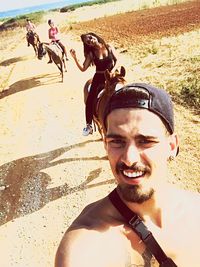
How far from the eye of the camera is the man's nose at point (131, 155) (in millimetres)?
2375

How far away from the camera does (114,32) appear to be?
2772 cm

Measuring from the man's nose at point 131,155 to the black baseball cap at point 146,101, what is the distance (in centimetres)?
28

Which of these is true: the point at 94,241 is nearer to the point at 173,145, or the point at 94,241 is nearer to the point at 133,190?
the point at 133,190

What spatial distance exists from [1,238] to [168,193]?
4276 millimetres

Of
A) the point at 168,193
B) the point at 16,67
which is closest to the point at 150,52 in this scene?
the point at 16,67

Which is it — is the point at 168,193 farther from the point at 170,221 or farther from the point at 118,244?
the point at 118,244

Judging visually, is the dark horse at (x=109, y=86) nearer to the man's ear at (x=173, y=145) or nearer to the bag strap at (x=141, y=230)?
the man's ear at (x=173, y=145)

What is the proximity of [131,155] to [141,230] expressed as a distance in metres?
0.48

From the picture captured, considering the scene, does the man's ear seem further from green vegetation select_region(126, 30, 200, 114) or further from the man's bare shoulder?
green vegetation select_region(126, 30, 200, 114)

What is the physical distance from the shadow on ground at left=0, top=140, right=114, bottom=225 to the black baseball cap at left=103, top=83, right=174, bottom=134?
15.7ft

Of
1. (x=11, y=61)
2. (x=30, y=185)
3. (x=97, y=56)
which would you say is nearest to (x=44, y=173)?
(x=30, y=185)

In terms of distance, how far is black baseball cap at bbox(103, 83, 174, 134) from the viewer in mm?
2496

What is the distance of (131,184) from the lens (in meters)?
2.41

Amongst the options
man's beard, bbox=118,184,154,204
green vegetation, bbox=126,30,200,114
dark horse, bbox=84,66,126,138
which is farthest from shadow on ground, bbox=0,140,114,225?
man's beard, bbox=118,184,154,204
